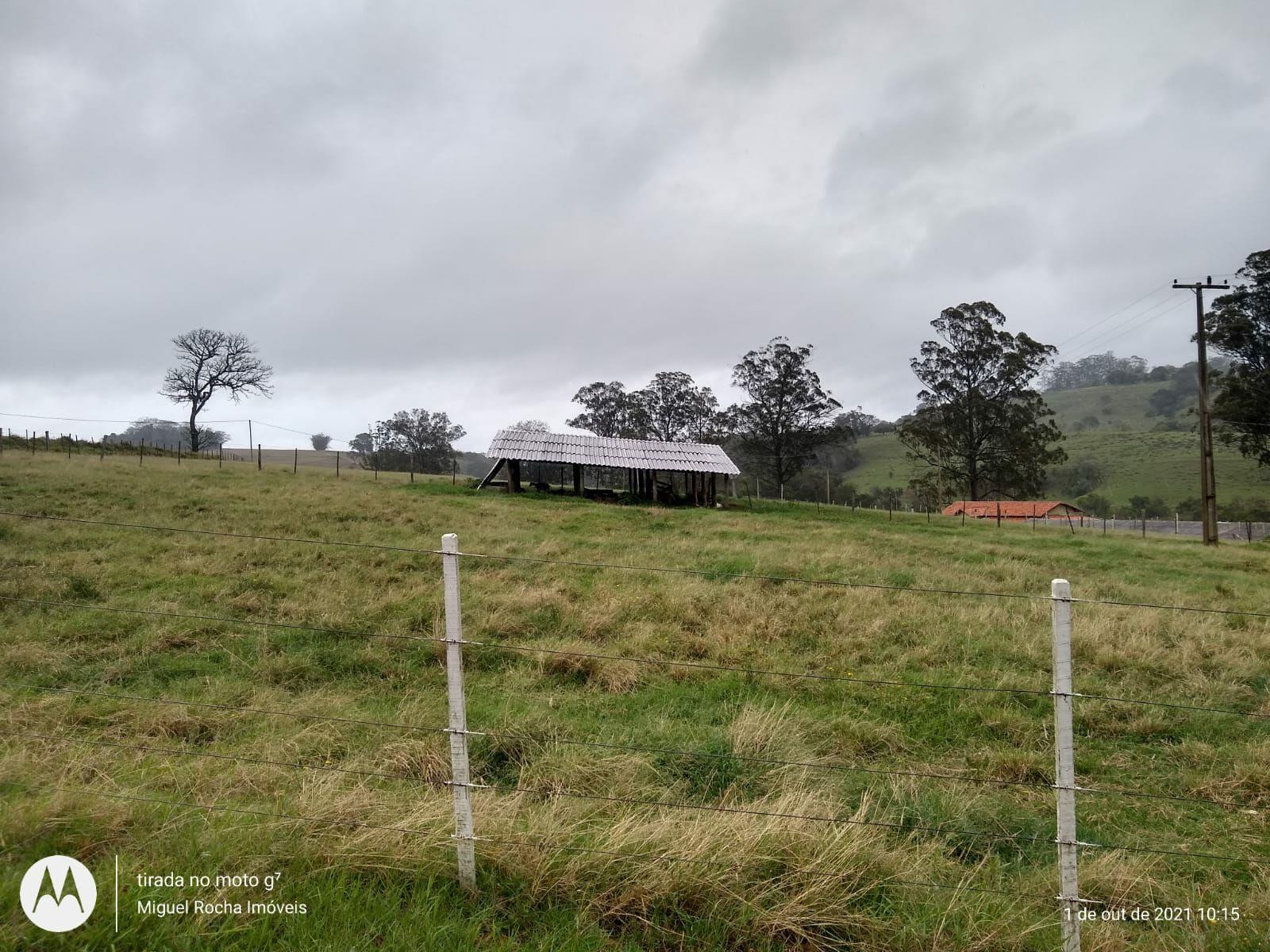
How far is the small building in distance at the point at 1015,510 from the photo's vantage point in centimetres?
4588

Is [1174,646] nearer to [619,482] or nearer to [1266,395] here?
[619,482]

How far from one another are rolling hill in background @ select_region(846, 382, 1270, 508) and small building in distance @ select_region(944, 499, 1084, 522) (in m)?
9.07

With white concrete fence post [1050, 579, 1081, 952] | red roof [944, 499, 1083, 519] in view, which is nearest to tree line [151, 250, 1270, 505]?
red roof [944, 499, 1083, 519]

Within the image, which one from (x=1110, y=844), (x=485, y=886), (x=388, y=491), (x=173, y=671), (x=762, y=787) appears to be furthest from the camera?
(x=388, y=491)

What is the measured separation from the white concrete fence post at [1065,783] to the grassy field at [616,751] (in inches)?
6.0

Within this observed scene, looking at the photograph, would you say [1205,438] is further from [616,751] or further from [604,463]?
[616,751]

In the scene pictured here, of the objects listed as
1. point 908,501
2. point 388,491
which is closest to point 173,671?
point 388,491

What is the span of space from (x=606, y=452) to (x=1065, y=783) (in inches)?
1242

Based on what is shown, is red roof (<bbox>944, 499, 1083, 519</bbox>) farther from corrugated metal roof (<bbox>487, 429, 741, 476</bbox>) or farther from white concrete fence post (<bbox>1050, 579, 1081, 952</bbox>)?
white concrete fence post (<bbox>1050, 579, 1081, 952</bbox>)

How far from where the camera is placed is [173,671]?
6699 millimetres

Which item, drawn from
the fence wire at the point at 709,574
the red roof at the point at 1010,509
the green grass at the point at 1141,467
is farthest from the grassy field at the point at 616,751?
the green grass at the point at 1141,467

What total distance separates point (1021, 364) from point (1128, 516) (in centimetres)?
2758

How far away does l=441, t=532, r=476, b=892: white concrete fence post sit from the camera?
9.23 feet

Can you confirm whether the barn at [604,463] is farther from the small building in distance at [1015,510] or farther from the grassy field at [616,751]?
A: the small building in distance at [1015,510]
